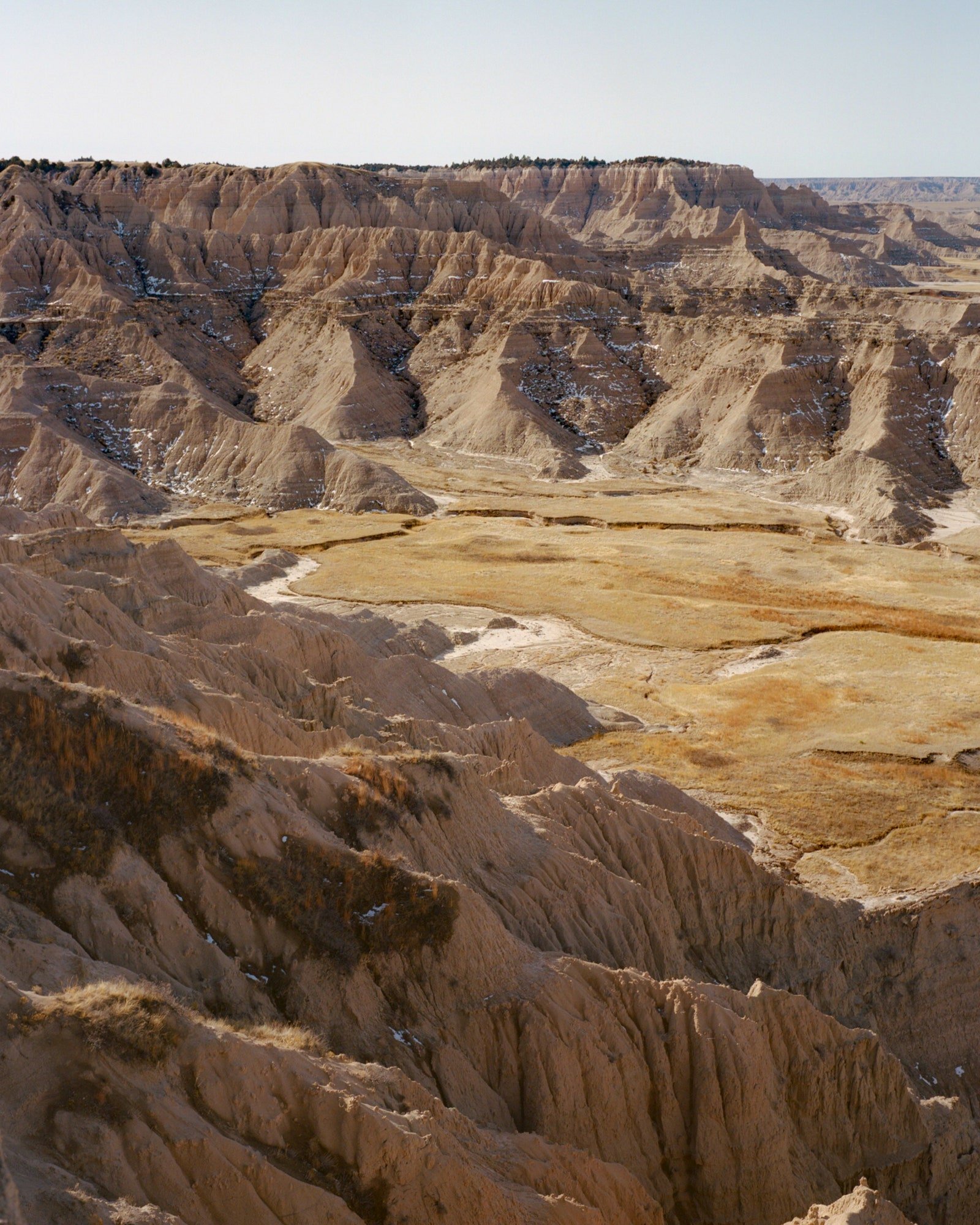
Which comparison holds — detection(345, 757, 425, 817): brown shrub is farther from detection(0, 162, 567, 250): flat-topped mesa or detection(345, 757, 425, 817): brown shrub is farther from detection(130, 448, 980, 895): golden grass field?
detection(0, 162, 567, 250): flat-topped mesa

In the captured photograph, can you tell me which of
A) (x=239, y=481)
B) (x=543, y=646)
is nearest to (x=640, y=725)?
(x=543, y=646)

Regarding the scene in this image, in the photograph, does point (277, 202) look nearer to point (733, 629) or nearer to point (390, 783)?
point (733, 629)

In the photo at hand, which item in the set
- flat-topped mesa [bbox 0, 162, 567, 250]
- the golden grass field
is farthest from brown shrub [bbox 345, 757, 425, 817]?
flat-topped mesa [bbox 0, 162, 567, 250]

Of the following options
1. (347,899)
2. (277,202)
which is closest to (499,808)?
(347,899)

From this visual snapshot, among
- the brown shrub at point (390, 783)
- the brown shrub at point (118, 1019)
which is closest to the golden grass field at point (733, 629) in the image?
the brown shrub at point (390, 783)

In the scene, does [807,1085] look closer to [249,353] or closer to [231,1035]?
[231,1035]

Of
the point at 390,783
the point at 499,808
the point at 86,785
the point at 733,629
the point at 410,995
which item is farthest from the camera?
the point at 733,629
